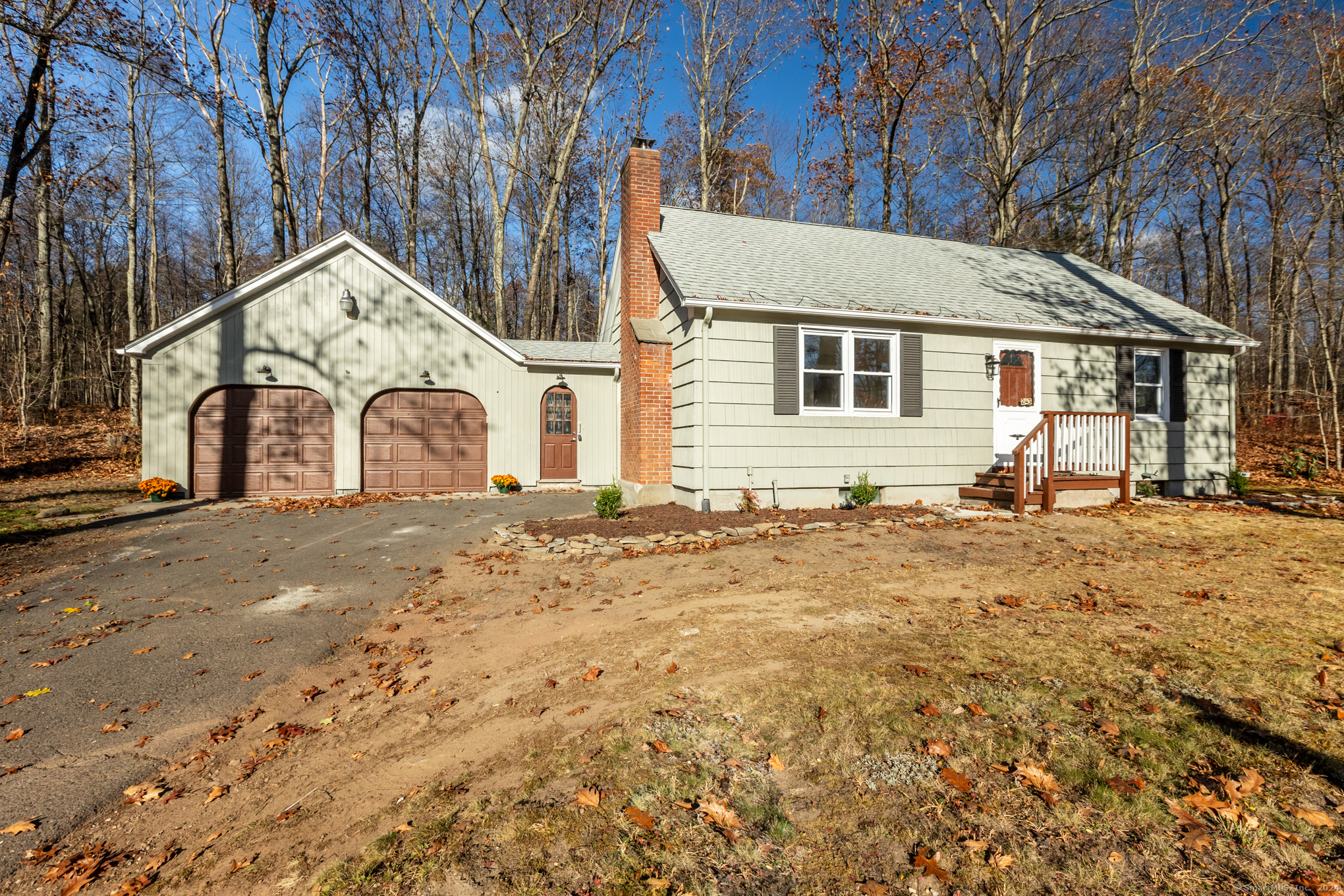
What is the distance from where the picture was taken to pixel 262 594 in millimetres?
5969

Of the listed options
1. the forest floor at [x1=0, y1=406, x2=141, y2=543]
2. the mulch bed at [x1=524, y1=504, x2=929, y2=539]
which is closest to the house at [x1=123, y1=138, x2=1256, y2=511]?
the mulch bed at [x1=524, y1=504, x2=929, y2=539]

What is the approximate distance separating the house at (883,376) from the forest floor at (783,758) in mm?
4760

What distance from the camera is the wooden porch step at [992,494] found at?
9.76 metres

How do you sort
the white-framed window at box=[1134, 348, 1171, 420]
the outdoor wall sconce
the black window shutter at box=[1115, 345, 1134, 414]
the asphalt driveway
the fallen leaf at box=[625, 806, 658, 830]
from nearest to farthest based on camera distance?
the fallen leaf at box=[625, 806, 658, 830]
the asphalt driveway
the black window shutter at box=[1115, 345, 1134, 414]
the white-framed window at box=[1134, 348, 1171, 420]
the outdoor wall sconce

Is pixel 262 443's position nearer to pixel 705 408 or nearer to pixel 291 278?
pixel 291 278

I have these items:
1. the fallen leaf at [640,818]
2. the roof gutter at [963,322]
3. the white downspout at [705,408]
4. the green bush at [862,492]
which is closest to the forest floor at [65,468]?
the white downspout at [705,408]

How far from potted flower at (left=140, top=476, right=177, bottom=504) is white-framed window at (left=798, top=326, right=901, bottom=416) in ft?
40.2

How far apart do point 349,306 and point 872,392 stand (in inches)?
428

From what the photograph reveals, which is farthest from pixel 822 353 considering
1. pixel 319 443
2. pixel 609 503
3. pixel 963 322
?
pixel 319 443

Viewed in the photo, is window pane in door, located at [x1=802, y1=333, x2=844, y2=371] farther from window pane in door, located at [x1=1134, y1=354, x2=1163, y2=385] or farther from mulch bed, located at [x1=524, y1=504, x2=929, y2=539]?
window pane in door, located at [x1=1134, y1=354, x2=1163, y2=385]

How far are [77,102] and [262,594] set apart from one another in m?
12.8

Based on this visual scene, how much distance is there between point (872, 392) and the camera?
1027 cm

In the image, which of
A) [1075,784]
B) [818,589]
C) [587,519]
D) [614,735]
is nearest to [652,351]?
[587,519]

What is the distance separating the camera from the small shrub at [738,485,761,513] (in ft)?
30.5
